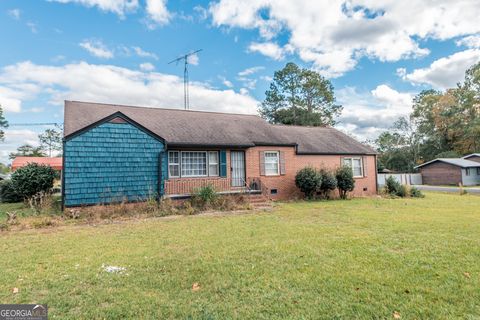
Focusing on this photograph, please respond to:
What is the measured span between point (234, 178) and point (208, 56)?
9.33 m

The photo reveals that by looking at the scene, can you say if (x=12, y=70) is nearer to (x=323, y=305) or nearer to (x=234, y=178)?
(x=234, y=178)

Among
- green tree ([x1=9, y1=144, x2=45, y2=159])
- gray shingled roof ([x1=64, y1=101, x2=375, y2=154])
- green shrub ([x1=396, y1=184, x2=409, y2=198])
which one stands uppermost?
green tree ([x1=9, y1=144, x2=45, y2=159])

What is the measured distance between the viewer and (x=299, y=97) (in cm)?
3638

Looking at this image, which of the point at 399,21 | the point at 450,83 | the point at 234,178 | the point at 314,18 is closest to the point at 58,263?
the point at 234,178

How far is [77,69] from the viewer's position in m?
17.8

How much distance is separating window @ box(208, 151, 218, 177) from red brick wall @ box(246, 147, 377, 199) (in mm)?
1816

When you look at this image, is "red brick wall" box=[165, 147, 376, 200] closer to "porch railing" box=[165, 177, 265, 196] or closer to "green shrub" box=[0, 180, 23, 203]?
"porch railing" box=[165, 177, 265, 196]

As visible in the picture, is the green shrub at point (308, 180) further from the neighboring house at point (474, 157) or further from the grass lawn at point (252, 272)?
the neighboring house at point (474, 157)

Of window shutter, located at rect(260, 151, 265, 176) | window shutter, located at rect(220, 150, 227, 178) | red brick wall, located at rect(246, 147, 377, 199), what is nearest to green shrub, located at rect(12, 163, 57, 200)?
window shutter, located at rect(220, 150, 227, 178)

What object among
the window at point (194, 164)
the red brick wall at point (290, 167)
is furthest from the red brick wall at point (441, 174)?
the window at point (194, 164)

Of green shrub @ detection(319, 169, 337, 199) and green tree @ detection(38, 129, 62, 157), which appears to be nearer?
green shrub @ detection(319, 169, 337, 199)

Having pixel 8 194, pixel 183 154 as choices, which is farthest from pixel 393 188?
pixel 8 194

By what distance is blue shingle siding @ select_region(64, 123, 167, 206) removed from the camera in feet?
35.2

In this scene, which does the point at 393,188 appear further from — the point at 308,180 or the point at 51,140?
the point at 51,140
